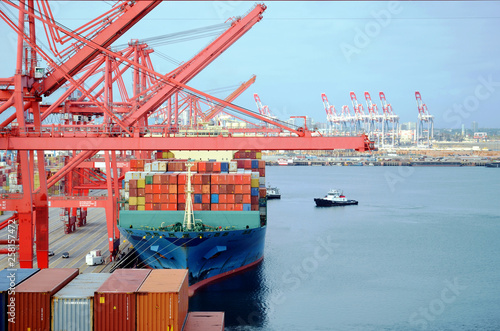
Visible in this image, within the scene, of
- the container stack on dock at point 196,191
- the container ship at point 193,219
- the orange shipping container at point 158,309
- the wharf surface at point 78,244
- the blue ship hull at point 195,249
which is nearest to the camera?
the orange shipping container at point 158,309

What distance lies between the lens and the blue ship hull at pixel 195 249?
2241cm

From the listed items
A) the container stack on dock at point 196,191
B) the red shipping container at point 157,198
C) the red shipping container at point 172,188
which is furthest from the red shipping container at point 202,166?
the red shipping container at point 157,198

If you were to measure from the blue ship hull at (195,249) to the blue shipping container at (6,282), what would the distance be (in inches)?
336

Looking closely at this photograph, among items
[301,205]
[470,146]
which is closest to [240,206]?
[301,205]

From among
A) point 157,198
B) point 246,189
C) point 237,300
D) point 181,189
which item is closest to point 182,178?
point 181,189

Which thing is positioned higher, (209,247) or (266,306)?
(209,247)

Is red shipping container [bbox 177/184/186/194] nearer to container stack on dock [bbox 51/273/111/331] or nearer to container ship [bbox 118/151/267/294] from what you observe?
container ship [bbox 118/151/267/294]

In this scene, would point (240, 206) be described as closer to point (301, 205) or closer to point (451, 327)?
point (451, 327)

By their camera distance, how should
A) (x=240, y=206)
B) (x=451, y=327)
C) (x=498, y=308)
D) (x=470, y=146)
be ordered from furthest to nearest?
(x=470, y=146) → (x=240, y=206) → (x=498, y=308) → (x=451, y=327)

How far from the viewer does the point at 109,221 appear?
2538 centimetres

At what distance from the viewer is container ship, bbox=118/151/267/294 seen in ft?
74.6

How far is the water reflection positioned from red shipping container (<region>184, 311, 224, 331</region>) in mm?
4242

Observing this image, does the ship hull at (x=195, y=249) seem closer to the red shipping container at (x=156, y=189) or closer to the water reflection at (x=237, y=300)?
the water reflection at (x=237, y=300)

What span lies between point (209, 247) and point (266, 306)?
341 cm
